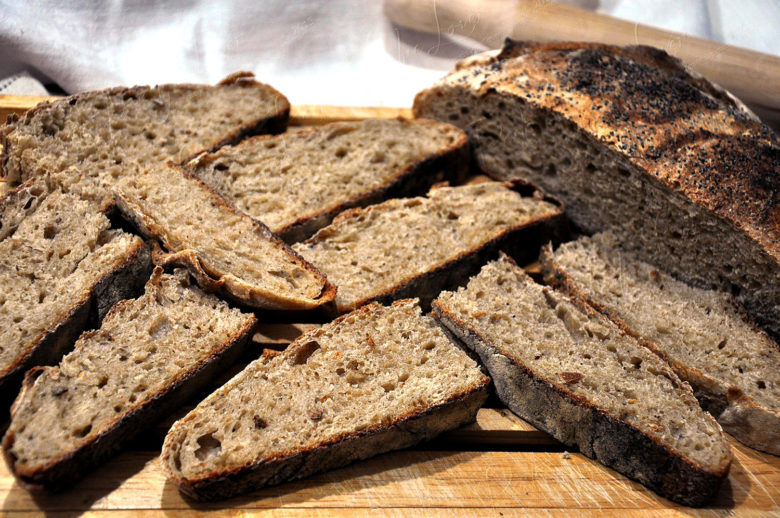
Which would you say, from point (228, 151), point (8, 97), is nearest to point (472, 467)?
point (228, 151)

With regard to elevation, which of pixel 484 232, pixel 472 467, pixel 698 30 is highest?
pixel 698 30

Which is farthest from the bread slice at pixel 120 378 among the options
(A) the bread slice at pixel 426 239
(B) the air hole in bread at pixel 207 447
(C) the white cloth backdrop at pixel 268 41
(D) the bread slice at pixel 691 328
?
(C) the white cloth backdrop at pixel 268 41

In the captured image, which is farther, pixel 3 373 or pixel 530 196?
pixel 530 196

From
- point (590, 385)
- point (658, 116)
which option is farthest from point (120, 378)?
A: point (658, 116)

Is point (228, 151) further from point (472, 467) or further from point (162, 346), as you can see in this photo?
point (472, 467)

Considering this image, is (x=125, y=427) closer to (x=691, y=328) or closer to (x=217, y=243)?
(x=217, y=243)

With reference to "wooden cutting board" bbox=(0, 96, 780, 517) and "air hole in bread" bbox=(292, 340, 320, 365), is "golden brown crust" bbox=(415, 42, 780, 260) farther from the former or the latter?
"air hole in bread" bbox=(292, 340, 320, 365)

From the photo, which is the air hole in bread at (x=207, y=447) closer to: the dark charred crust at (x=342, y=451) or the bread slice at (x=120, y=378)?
the dark charred crust at (x=342, y=451)
